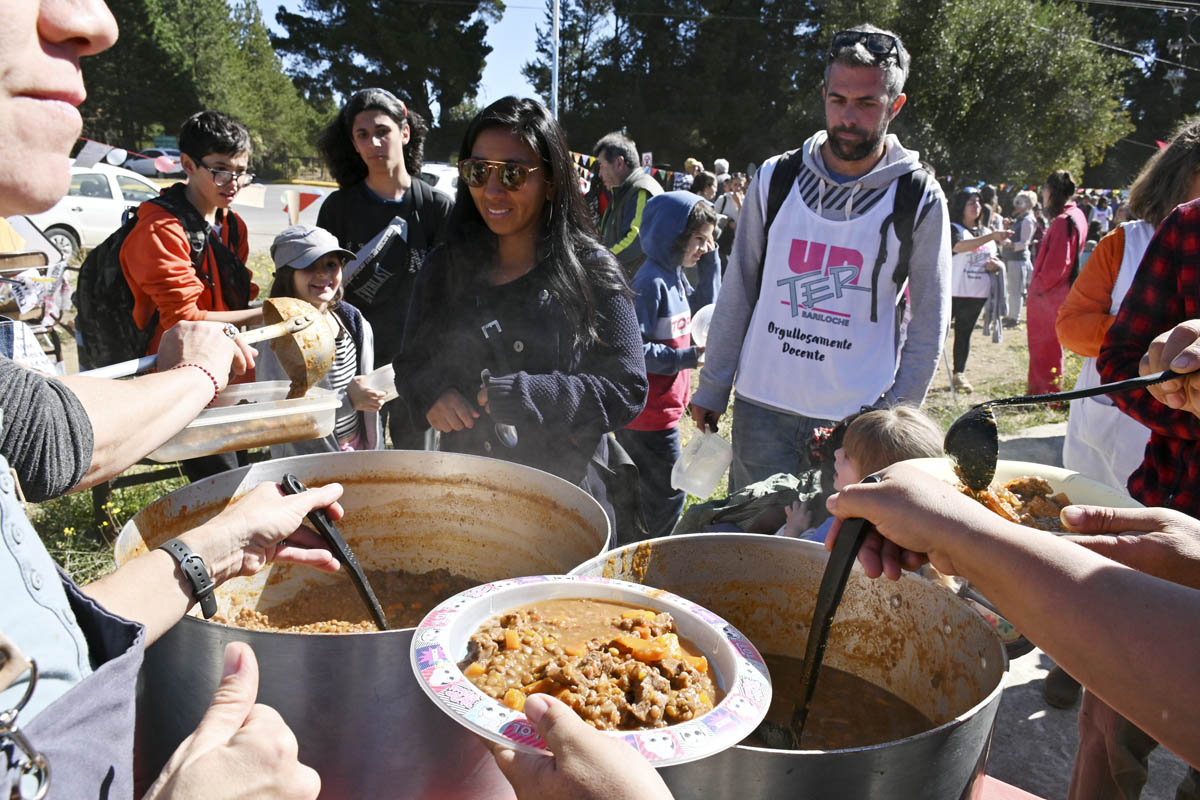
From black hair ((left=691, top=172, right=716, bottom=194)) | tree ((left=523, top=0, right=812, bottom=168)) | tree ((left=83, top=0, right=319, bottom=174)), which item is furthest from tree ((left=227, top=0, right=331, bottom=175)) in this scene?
black hair ((left=691, top=172, right=716, bottom=194))

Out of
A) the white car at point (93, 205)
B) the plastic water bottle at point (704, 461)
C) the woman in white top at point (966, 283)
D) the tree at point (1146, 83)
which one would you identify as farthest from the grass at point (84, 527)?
the tree at point (1146, 83)

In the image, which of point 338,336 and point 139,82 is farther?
point 139,82

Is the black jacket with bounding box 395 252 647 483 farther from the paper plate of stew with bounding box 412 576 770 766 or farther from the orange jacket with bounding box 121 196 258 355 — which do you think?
the orange jacket with bounding box 121 196 258 355

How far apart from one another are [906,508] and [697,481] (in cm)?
230

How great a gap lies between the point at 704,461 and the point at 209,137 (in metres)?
2.58

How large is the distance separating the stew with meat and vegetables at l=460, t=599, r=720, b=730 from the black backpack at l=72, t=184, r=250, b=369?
291 centimetres

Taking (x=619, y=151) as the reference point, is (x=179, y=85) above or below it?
above

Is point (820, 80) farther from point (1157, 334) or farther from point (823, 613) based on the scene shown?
point (823, 613)

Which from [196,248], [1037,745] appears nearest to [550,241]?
[196,248]

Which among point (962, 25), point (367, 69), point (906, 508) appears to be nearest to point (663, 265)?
point (906, 508)

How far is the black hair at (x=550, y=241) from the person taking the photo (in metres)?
2.47

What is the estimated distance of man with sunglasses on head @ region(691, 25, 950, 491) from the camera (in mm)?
2785

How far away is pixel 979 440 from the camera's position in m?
1.51

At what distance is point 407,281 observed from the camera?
3.85m
